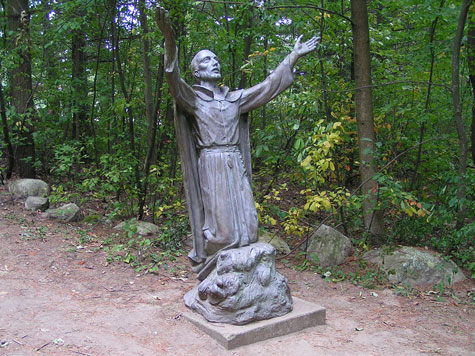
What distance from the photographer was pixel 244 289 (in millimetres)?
3986

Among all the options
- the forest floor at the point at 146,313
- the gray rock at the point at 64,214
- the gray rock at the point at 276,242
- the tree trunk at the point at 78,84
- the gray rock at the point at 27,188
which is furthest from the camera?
the tree trunk at the point at 78,84

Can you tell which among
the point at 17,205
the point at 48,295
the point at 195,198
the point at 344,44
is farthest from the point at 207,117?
the point at 17,205

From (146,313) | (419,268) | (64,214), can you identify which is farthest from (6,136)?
(419,268)

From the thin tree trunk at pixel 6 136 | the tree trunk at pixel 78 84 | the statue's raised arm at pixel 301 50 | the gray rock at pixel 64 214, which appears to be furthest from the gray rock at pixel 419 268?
the thin tree trunk at pixel 6 136

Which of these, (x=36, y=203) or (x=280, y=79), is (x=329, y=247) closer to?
(x=280, y=79)

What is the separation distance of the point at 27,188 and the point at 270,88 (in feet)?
19.2

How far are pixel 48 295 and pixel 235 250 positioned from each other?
86.7 inches

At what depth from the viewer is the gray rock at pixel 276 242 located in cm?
680

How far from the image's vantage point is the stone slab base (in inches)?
147

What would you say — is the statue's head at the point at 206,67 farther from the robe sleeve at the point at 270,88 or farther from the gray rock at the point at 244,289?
the gray rock at the point at 244,289

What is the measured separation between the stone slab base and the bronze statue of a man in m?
0.61

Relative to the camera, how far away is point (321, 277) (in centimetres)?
600

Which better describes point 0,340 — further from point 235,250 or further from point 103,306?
point 235,250

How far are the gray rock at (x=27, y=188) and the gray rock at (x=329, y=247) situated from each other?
498cm
